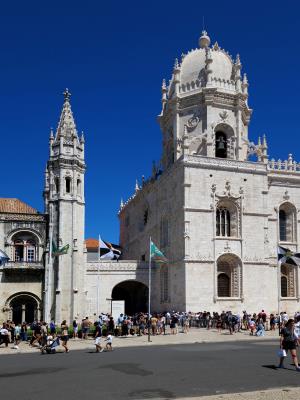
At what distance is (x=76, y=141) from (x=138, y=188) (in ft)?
53.7

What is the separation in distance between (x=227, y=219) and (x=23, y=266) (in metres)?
17.2

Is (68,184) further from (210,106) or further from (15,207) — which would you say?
(210,106)

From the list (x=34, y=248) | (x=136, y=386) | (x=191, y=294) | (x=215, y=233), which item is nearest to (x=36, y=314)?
(x=34, y=248)

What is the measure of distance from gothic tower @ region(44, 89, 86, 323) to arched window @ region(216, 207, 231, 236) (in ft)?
37.2

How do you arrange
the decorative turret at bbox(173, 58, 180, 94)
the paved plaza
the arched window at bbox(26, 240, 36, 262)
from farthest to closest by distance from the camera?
the decorative turret at bbox(173, 58, 180, 94) < the arched window at bbox(26, 240, 36, 262) < the paved plaza

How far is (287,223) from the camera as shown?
151 ft

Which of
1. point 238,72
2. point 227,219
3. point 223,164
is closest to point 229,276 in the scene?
point 227,219

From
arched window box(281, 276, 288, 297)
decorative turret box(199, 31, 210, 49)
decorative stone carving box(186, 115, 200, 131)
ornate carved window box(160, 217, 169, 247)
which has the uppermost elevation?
A: decorative turret box(199, 31, 210, 49)

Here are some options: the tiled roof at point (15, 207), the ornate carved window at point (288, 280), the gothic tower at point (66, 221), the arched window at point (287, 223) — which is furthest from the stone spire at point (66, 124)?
the ornate carved window at point (288, 280)

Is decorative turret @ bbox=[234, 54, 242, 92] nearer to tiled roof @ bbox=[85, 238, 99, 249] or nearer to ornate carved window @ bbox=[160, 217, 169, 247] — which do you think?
ornate carved window @ bbox=[160, 217, 169, 247]

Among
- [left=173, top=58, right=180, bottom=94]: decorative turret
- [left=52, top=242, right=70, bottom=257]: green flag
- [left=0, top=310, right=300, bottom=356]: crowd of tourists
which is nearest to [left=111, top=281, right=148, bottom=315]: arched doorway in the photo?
[left=0, top=310, right=300, bottom=356]: crowd of tourists

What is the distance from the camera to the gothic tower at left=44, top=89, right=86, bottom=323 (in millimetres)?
38938

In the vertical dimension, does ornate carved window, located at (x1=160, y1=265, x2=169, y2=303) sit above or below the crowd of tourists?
above

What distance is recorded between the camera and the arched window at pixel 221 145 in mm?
45219
